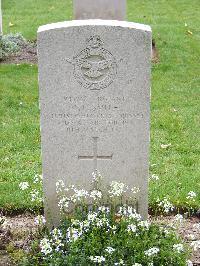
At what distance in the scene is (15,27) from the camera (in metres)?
13.4

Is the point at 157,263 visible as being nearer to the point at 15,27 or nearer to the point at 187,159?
the point at 187,159

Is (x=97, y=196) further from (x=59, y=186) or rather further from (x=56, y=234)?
(x=56, y=234)

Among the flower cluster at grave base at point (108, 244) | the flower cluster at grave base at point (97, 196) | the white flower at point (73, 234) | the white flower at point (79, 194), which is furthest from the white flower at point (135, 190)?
the white flower at point (73, 234)

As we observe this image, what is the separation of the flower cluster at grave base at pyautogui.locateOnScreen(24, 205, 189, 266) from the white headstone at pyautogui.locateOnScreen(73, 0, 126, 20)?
614 centimetres

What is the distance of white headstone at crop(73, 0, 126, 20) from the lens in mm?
10242

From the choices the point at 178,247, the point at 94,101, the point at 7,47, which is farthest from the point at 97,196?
the point at 7,47

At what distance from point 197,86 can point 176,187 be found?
3694 mm

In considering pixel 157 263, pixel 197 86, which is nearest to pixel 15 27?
pixel 197 86

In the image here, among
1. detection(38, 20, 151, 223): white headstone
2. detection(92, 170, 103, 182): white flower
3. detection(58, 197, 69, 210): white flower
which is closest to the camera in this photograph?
detection(38, 20, 151, 223): white headstone

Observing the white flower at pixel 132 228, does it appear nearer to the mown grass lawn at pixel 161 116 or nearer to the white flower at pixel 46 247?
the white flower at pixel 46 247

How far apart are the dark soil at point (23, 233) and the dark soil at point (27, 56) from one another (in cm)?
549

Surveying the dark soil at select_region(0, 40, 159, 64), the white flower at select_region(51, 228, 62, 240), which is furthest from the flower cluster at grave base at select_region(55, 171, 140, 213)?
the dark soil at select_region(0, 40, 159, 64)

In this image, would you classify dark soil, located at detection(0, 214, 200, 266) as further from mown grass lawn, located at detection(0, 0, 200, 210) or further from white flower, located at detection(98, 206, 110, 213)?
white flower, located at detection(98, 206, 110, 213)

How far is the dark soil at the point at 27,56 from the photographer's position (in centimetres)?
1069
